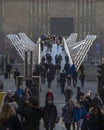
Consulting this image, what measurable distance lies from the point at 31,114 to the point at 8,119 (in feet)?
4.09

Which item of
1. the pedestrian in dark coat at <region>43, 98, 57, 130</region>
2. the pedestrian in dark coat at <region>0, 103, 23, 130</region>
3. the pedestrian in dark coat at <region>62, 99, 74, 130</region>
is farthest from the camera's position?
the pedestrian in dark coat at <region>62, 99, 74, 130</region>

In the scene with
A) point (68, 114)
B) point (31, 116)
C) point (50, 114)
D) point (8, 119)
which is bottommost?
point (68, 114)

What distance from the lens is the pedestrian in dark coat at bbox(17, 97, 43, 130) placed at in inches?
481

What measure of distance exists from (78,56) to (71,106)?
109 ft

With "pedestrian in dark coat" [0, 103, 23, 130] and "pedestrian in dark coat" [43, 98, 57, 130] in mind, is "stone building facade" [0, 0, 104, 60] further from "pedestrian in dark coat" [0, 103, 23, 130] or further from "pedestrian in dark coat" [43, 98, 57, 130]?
"pedestrian in dark coat" [0, 103, 23, 130]

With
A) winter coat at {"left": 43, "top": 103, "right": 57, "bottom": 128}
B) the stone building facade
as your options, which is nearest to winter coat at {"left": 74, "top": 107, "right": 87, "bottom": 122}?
winter coat at {"left": 43, "top": 103, "right": 57, "bottom": 128}

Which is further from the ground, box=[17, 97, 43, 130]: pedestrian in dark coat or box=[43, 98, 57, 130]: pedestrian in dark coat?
box=[17, 97, 43, 130]: pedestrian in dark coat

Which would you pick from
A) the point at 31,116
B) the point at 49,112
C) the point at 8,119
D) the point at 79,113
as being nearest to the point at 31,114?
the point at 31,116

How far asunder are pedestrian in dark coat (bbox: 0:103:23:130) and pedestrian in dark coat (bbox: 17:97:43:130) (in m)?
0.95

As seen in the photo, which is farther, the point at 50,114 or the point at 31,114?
the point at 50,114

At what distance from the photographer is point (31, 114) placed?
1234 cm

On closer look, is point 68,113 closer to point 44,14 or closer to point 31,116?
point 31,116

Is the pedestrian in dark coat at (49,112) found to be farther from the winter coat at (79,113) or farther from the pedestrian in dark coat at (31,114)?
the pedestrian in dark coat at (31,114)

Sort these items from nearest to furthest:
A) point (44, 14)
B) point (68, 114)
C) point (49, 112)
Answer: point (49, 112) < point (68, 114) < point (44, 14)
